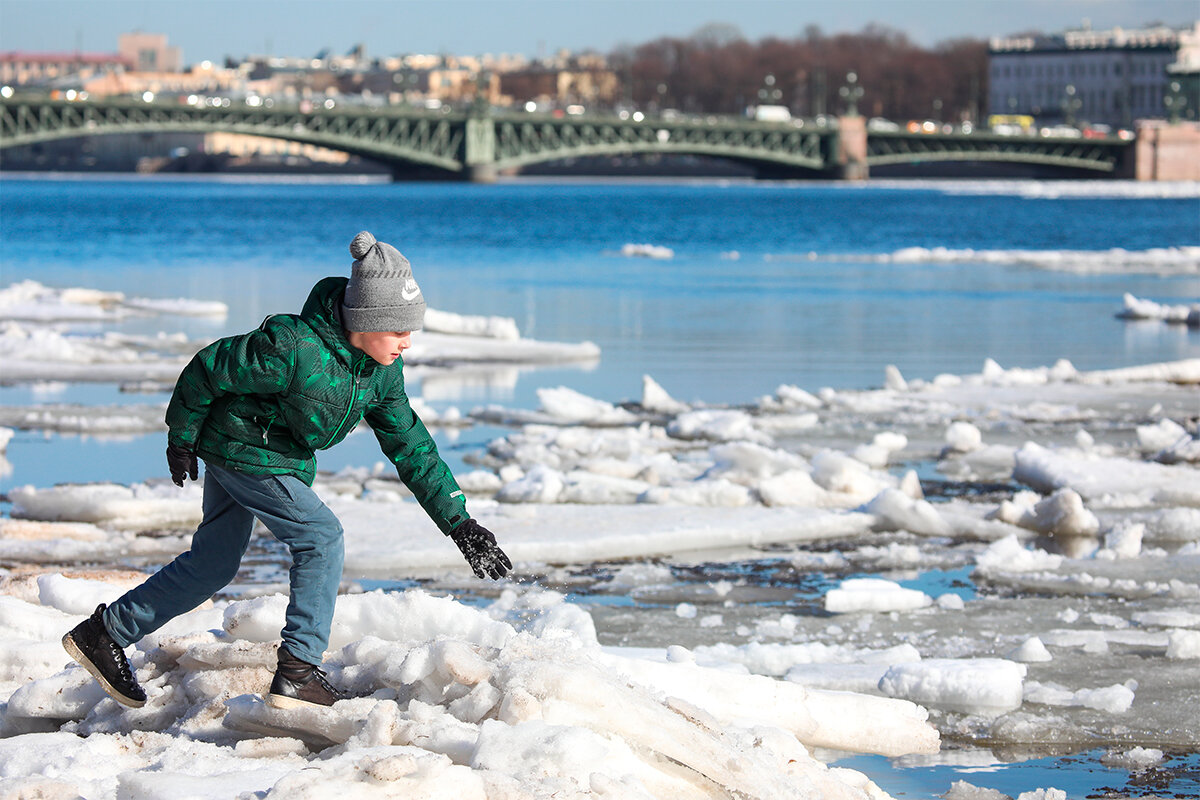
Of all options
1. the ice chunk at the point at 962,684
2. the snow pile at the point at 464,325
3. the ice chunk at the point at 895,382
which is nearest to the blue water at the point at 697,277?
the ice chunk at the point at 895,382

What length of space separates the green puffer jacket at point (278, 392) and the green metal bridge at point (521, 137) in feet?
222

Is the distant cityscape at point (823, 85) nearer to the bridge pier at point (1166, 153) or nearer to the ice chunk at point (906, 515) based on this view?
the bridge pier at point (1166, 153)

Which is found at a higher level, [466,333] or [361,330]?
[361,330]

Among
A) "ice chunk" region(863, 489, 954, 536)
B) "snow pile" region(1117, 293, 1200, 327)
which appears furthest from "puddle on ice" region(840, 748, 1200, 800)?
"snow pile" region(1117, 293, 1200, 327)

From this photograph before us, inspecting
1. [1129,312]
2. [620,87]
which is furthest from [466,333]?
[620,87]

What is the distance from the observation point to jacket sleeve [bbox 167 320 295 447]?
12.8ft

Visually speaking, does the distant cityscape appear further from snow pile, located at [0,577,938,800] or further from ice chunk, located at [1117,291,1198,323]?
snow pile, located at [0,577,938,800]

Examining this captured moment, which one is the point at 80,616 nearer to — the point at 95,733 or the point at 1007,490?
the point at 95,733

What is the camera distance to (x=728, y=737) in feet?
13.5

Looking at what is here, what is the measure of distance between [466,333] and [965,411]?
240 inches

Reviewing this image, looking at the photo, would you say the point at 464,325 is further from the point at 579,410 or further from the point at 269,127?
the point at 269,127

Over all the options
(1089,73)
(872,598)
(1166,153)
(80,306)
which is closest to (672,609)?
(872,598)

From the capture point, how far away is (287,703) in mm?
3936

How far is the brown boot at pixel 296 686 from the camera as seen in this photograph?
156 inches
